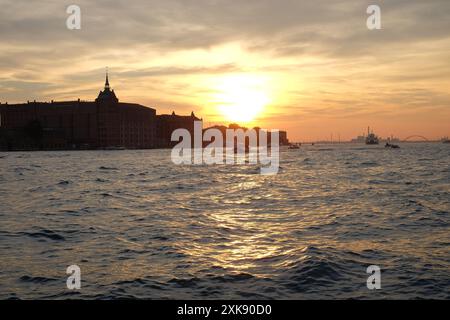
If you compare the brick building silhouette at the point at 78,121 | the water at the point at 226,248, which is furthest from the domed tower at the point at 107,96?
the water at the point at 226,248

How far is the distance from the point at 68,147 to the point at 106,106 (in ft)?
73.1

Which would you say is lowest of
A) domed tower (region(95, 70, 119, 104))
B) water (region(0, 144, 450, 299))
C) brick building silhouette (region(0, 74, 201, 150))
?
water (region(0, 144, 450, 299))

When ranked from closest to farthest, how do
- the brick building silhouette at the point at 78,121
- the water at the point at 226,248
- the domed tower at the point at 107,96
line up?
the water at the point at 226,248 → the brick building silhouette at the point at 78,121 → the domed tower at the point at 107,96

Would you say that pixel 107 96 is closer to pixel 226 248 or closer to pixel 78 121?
pixel 78 121

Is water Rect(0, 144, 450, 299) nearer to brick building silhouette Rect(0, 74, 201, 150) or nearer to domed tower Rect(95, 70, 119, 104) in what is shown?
brick building silhouette Rect(0, 74, 201, 150)

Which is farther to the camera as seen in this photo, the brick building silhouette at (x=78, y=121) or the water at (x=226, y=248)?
the brick building silhouette at (x=78, y=121)

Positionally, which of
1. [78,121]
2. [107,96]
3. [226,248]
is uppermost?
[107,96]

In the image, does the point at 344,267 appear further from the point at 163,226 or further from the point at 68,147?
the point at 68,147

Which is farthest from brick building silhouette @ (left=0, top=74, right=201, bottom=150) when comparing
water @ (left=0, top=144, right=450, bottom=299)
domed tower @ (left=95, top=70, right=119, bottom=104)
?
water @ (left=0, top=144, right=450, bottom=299)

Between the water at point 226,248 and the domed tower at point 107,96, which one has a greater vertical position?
the domed tower at point 107,96

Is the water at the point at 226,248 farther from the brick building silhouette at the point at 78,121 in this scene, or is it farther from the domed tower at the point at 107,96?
the domed tower at the point at 107,96

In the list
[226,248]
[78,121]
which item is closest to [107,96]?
[78,121]

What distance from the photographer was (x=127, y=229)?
1556 cm

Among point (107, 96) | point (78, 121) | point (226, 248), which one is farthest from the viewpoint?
point (107, 96)
